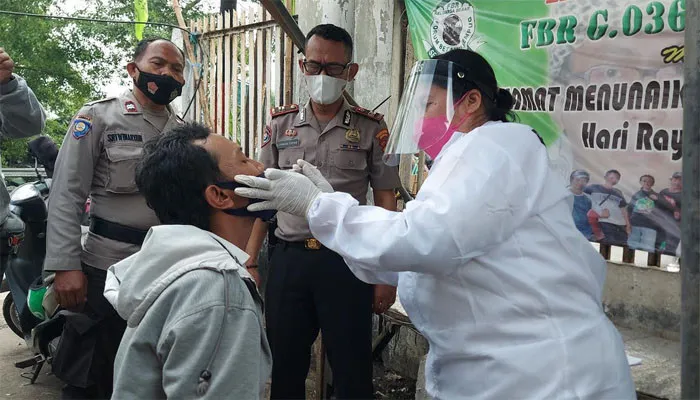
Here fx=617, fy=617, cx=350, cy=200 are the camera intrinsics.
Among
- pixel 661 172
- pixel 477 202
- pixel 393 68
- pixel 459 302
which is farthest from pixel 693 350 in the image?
pixel 393 68

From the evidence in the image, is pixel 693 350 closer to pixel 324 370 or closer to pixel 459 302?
pixel 459 302

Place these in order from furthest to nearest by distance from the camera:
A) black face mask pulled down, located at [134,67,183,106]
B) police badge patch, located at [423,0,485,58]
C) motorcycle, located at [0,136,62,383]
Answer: motorcycle, located at [0,136,62,383] → police badge patch, located at [423,0,485,58] → black face mask pulled down, located at [134,67,183,106]

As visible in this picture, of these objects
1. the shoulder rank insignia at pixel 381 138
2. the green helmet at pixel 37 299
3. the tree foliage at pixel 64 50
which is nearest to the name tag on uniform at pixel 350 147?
the shoulder rank insignia at pixel 381 138

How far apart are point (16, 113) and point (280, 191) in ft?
6.06

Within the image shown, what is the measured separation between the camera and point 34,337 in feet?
12.0

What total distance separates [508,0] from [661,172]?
1.24 metres

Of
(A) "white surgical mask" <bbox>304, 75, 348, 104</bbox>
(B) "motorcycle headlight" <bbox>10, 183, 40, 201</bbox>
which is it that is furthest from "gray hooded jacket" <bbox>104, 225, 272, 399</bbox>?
(B) "motorcycle headlight" <bbox>10, 183, 40, 201</bbox>

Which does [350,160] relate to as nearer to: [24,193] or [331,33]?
[331,33]

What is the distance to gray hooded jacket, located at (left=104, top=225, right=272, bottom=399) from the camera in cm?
123

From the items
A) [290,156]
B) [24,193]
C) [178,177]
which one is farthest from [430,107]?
[24,193]

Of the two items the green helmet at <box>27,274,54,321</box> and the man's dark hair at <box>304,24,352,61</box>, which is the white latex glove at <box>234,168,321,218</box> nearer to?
the man's dark hair at <box>304,24,352,61</box>

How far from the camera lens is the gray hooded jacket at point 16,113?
9.12 ft

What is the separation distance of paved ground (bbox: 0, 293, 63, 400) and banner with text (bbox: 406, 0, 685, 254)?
3267 millimetres

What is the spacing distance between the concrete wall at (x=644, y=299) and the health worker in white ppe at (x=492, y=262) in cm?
181
